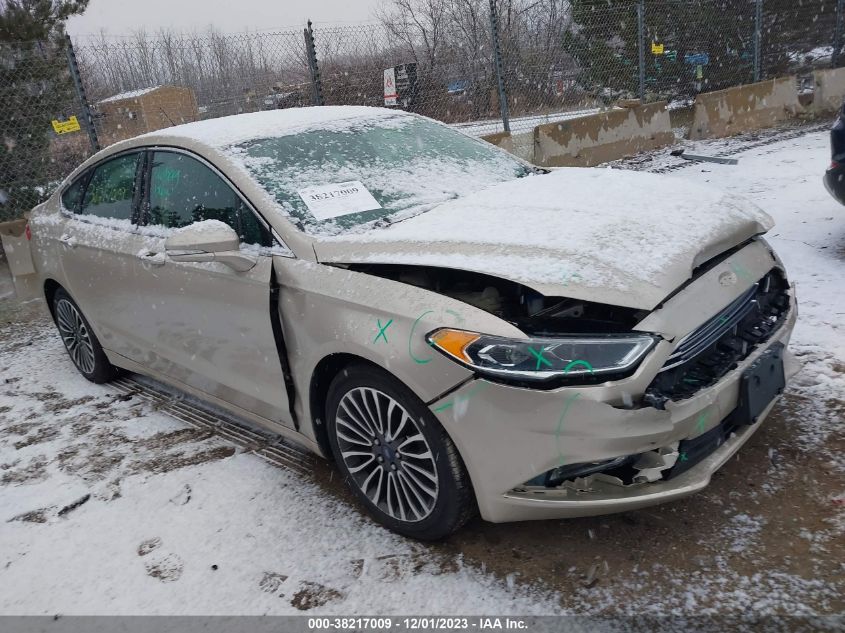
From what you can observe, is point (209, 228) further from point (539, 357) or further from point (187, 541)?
point (539, 357)

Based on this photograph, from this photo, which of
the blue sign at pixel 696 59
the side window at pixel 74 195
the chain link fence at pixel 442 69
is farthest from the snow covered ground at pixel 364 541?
the blue sign at pixel 696 59

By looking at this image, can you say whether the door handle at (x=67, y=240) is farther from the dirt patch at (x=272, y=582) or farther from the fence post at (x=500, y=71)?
the fence post at (x=500, y=71)

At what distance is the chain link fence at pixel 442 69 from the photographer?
7.73 m

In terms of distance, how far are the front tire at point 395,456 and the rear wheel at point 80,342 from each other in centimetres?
243

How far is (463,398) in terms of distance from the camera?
214cm

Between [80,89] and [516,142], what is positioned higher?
[80,89]

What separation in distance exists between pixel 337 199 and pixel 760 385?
6.07ft

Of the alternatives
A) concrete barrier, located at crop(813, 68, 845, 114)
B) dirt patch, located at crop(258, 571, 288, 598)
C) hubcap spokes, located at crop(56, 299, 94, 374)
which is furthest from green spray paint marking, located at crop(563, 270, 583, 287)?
concrete barrier, located at crop(813, 68, 845, 114)

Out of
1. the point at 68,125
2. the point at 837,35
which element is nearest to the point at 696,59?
the point at 837,35

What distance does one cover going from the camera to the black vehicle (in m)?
4.61

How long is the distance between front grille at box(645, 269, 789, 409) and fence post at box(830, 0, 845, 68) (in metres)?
15.2

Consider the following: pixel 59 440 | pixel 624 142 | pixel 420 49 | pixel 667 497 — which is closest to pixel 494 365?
pixel 667 497

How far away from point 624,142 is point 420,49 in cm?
451

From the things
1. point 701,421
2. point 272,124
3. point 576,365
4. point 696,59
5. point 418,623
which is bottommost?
point 418,623
